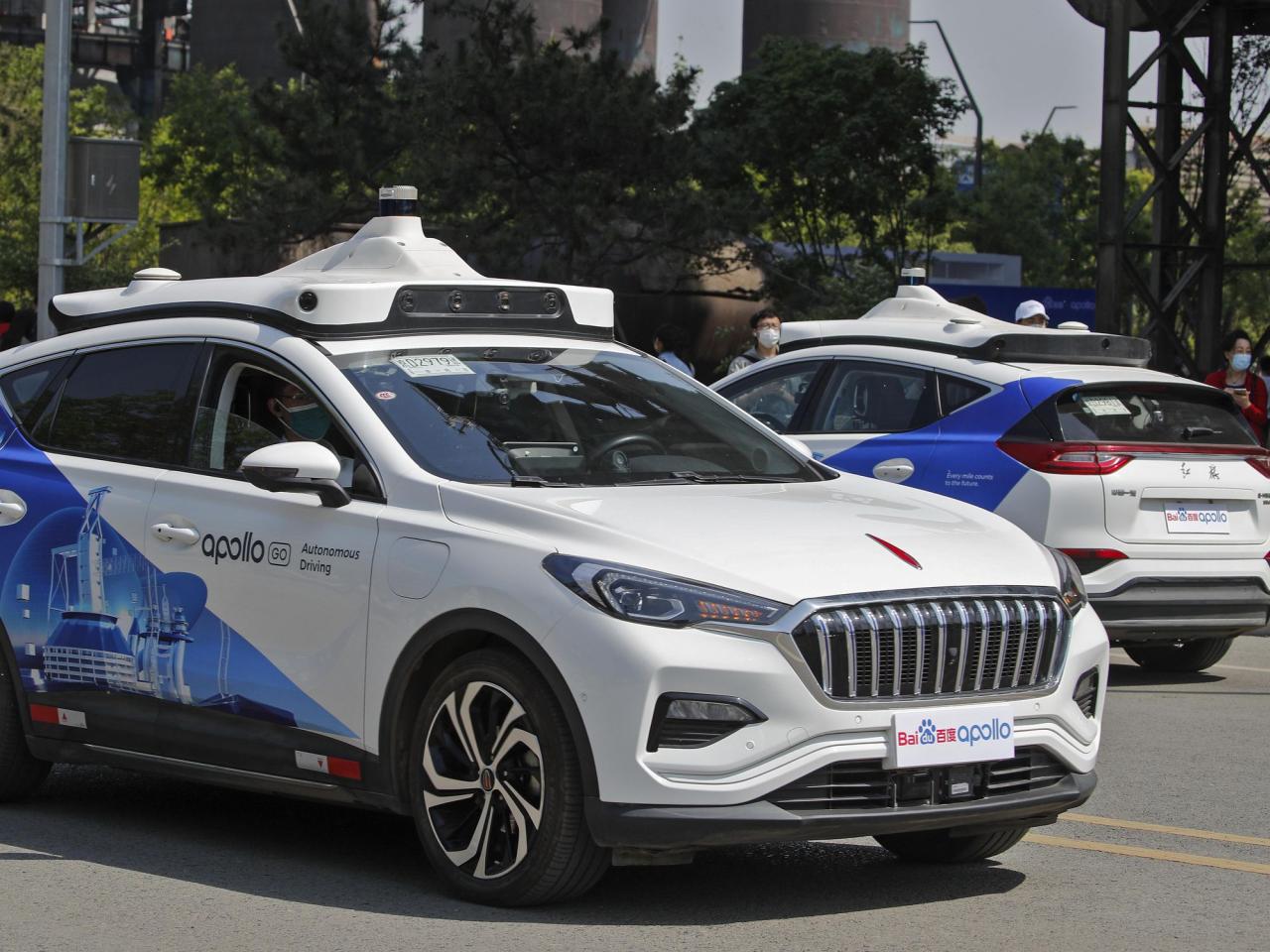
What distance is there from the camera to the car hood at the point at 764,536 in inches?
222

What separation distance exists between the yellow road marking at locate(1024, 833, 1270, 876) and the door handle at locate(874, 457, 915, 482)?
3.95m

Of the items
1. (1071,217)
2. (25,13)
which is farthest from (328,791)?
(25,13)

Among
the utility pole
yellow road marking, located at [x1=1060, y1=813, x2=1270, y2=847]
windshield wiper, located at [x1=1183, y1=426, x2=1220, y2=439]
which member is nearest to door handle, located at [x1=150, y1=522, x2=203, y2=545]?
yellow road marking, located at [x1=1060, y1=813, x2=1270, y2=847]

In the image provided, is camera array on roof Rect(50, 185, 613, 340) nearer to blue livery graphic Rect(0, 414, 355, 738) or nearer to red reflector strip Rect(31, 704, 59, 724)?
blue livery graphic Rect(0, 414, 355, 738)

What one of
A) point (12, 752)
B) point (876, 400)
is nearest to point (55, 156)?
point (876, 400)

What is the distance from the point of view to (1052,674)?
607cm

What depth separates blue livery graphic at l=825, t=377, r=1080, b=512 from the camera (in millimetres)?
10688

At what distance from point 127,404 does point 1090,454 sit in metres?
5.07

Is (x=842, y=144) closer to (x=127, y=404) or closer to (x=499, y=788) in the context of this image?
(x=127, y=404)

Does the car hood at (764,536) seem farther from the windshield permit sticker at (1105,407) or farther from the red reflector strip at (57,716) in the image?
the windshield permit sticker at (1105,407)

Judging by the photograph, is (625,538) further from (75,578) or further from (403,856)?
(75,578)

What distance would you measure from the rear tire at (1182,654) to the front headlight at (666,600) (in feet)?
23.0

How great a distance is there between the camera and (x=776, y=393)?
1212cm

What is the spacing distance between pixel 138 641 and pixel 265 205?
87.9 feet
